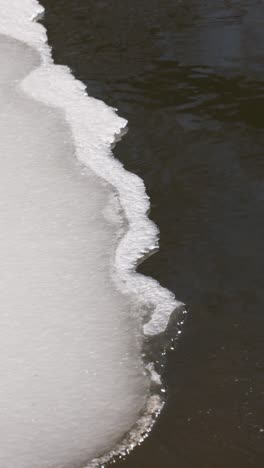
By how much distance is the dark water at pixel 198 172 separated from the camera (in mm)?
2564

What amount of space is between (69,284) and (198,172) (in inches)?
34.0

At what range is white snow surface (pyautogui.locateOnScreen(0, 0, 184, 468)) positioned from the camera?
102 inches

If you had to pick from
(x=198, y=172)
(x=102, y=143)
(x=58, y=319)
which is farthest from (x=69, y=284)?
(x=102, y=143)

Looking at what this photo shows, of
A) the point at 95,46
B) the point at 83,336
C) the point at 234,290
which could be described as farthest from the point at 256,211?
the point at 95,46

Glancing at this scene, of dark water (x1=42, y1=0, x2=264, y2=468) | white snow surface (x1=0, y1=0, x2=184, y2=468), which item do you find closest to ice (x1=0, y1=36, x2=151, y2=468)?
white snow surface (x1=0, y1=0, x2=184, y2=468)

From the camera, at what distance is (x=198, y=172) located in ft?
12.3

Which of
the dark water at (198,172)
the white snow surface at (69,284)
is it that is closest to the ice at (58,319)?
the white snow surface at (69,284)

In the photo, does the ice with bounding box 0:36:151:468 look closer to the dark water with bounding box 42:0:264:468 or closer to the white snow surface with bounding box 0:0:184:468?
the white snow surface with bounding box 0:0:184:468

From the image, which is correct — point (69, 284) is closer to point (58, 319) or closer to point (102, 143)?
point (58, 319)

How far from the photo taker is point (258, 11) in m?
5.34

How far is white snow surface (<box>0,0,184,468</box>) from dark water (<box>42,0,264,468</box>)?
0.09 m

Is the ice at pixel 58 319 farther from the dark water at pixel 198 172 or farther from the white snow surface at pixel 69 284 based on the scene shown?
the dark water at pixel 198 172

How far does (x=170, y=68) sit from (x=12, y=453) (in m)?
2.69

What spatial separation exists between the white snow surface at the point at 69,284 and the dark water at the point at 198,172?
91 millimetres
